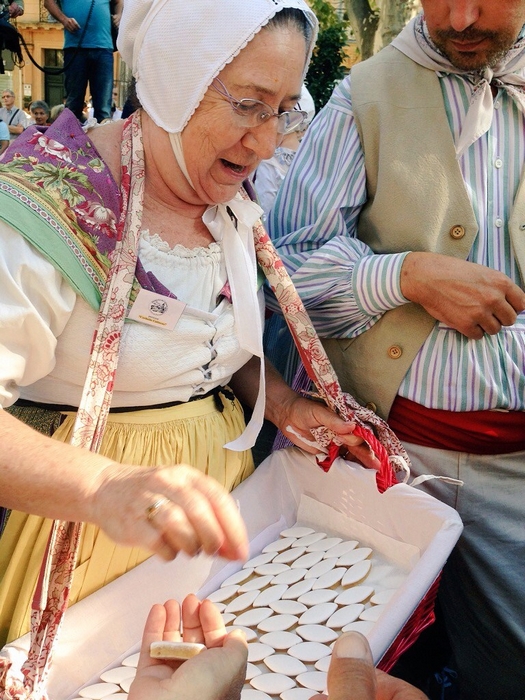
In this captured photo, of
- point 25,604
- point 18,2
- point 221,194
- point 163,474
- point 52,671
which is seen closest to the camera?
point 163,474

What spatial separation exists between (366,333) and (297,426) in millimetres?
305

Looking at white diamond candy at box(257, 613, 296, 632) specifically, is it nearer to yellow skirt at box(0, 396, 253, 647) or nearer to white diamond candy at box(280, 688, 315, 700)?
white diamond candy at box(280, 688, 315, 700)

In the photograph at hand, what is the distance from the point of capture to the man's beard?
1.80m

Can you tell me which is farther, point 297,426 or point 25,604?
point 297,426

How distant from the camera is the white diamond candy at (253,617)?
1604 mm

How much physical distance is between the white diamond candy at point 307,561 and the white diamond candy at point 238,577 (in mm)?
107

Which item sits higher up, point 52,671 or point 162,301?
point 162,301

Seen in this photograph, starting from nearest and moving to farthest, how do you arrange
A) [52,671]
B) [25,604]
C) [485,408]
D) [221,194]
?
[52,671] → [25,604] → [221,194] → [485,408]

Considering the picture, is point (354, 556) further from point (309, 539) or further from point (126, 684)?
point (126, 684)

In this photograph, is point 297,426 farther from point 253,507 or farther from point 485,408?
point 485,408

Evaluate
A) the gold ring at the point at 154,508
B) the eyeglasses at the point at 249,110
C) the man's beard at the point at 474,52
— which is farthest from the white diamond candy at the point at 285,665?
the man's beard at the point at 474,52

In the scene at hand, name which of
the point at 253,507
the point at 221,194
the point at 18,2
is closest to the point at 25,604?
the point at 253,507

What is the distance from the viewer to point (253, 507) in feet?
Answer: 6.27

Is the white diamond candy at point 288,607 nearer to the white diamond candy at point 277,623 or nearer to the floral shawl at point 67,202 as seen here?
the white diamond candy at point 277,623
